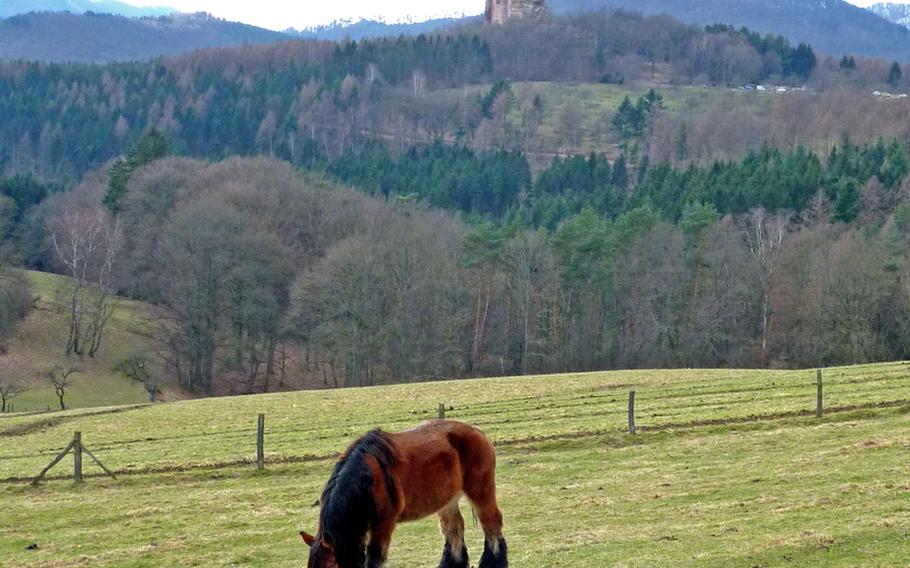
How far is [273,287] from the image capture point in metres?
84.8

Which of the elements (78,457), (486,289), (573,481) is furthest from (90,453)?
(486,289)

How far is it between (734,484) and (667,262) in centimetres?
6282

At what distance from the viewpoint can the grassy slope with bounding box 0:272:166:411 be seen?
73125 mm

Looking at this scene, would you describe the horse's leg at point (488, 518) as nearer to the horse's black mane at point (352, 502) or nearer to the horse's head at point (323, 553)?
the horse's black mane at point (352, 502)

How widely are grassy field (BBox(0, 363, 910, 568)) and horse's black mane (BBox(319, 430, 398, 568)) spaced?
127 inches

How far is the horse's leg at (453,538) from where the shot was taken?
16.0m

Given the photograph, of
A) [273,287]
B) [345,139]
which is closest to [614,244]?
[273,287]

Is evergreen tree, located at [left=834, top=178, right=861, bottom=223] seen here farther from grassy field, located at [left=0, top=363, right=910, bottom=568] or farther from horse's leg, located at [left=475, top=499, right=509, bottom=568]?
horse's leg, located at [left=475, top=499, right=509, bottom=568]

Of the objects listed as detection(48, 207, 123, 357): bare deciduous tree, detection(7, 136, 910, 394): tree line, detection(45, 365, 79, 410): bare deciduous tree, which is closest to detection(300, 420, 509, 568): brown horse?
detection(45, 365, 79, 410): bare deciduous tree

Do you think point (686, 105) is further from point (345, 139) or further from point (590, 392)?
point (590, 392)

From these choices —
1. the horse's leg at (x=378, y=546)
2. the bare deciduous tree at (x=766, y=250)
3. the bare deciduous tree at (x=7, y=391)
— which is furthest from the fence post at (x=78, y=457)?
the bare deciduous tree at (x=766, y=250)

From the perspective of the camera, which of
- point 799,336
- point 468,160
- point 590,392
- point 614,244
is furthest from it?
point 468,160

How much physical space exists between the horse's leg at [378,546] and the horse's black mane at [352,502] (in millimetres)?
200

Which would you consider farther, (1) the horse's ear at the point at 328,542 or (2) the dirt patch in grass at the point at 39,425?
(2) the dirt patch in grass at the point at 39,425
